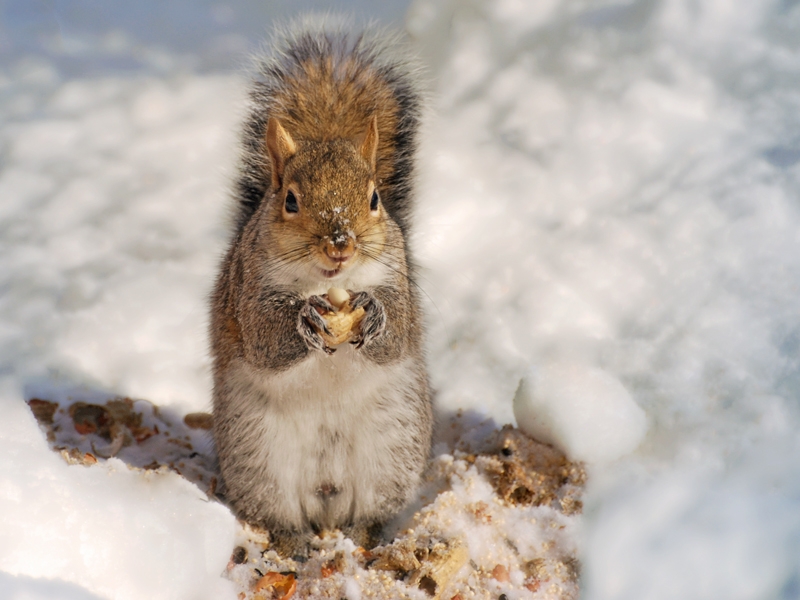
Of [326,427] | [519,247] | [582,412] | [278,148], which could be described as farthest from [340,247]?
[519,247]

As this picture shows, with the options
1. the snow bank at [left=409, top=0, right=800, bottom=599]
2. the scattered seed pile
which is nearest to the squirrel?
the scattered seed pile

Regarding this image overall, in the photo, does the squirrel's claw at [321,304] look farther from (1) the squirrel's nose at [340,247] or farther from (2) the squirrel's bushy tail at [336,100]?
(2) the squirrel's bushy tail at [336,100]

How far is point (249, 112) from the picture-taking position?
2346mm

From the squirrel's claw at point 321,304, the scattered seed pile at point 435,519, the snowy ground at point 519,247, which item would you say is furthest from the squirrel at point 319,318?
the snowy ground at point 519,247

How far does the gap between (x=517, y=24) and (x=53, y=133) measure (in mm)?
1977

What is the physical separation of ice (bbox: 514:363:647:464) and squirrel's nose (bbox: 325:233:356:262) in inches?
34.6

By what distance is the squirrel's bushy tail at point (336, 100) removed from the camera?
2.20 m

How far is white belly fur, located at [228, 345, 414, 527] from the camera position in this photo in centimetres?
184

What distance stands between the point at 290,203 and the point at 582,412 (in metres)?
1.04

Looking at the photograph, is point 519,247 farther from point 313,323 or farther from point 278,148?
point 313,323

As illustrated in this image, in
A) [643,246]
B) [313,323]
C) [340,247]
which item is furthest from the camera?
[643,246]

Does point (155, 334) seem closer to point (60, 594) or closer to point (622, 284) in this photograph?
point (60, 594)

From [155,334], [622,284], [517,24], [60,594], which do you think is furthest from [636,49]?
[60,594]

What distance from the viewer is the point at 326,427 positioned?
1893mm
